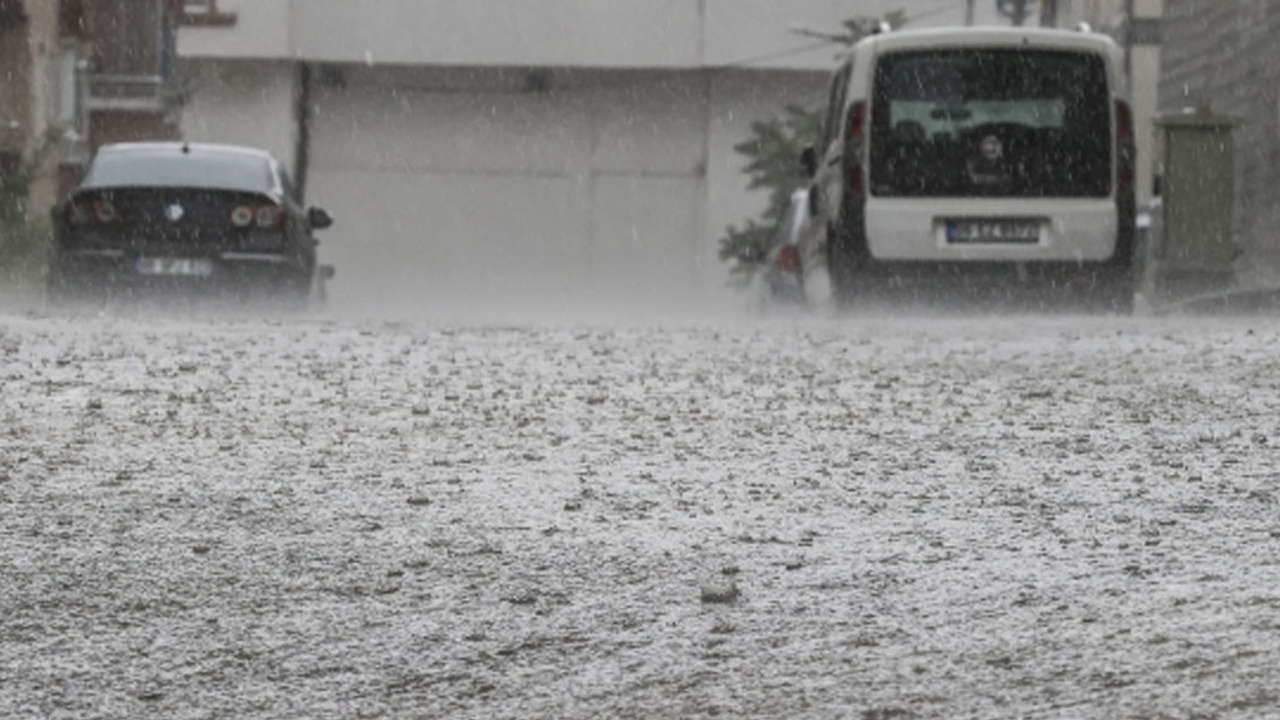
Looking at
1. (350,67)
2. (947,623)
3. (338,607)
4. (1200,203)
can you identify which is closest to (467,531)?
(338,607)

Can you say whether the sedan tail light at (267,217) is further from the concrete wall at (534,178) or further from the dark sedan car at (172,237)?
the concrete wall at (534,178)

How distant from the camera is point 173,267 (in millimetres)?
19578

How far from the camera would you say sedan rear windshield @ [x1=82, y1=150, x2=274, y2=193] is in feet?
65.4

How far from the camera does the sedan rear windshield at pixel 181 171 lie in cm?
1992

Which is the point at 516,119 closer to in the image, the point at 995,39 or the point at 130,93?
the point at 130,93

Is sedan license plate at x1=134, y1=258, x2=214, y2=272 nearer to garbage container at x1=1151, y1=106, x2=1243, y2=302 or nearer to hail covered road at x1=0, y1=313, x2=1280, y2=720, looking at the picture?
hail covered road at x1=0, y1=313, x2=1280, y2=720

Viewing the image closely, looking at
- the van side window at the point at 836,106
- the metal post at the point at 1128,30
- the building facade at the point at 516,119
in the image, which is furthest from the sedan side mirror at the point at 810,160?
the building facade at the point at 516,119

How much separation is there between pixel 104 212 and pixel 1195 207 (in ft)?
37.0

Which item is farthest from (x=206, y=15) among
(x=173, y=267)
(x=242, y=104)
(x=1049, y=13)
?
(x=173, y=267)

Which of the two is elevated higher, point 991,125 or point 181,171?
point 991,125

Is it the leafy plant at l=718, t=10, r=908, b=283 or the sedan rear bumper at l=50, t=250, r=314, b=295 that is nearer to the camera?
the sedan rear bumper at l=50, t=250, r=314, b=295

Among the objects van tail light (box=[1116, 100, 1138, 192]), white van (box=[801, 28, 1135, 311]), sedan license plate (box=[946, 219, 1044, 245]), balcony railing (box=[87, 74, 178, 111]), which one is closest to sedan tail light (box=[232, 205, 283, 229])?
white van (box=[801, 28, 1135, 311])

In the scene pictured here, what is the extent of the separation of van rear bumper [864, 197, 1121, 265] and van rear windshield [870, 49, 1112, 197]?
76 millimetres

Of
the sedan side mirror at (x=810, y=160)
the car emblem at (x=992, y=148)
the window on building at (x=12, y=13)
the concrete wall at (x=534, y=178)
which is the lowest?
the concrete wall at (x=534, y=178)
